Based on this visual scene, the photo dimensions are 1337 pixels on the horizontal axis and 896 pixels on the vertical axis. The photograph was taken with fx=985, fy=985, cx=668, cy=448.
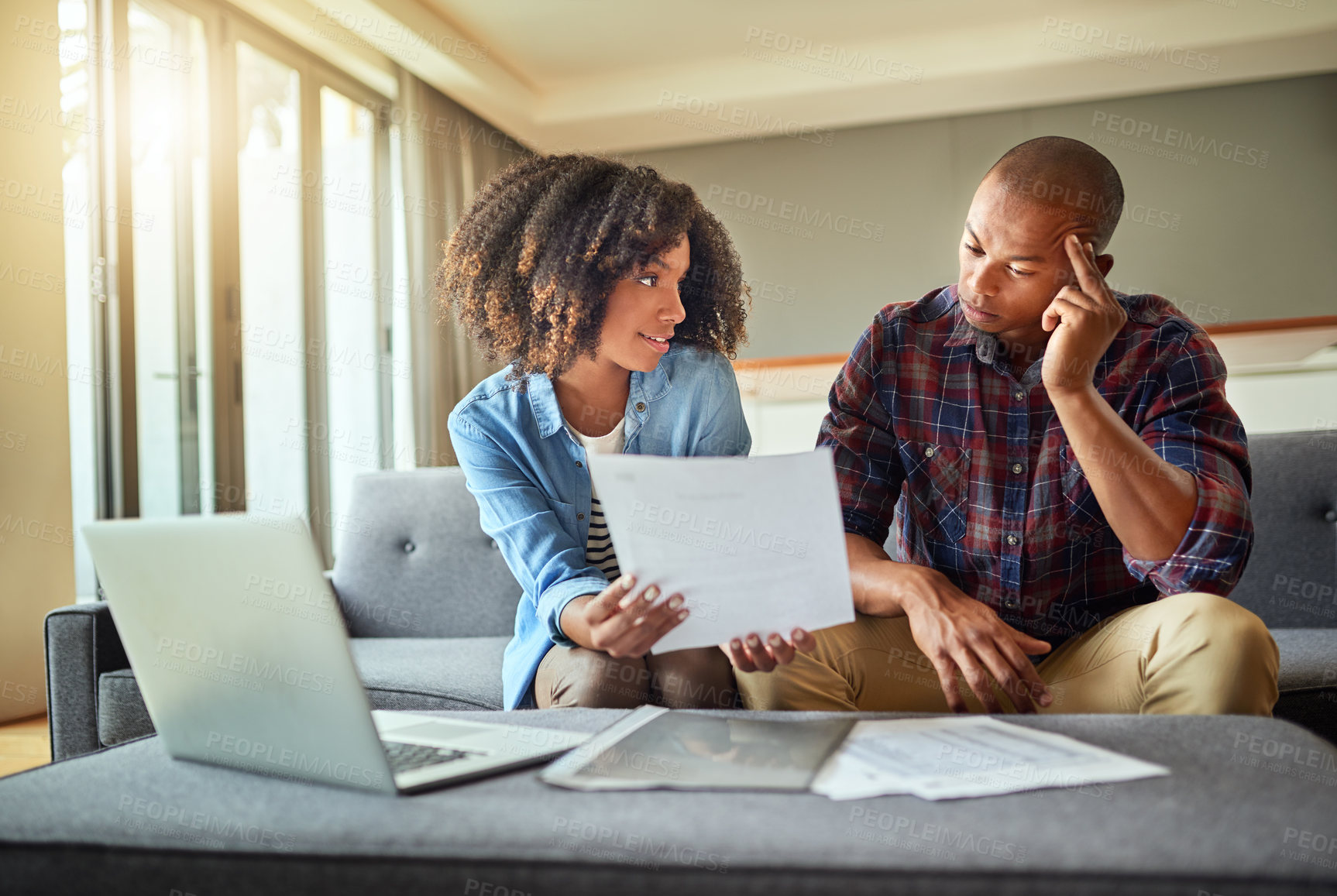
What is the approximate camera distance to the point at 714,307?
1631 millimetres

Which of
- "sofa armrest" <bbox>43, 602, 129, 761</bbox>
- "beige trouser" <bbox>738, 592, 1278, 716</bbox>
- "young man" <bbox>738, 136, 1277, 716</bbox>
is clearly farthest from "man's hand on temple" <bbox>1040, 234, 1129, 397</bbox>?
"sofa armrest" <bbox>43, 602, 129, 761</bbox>

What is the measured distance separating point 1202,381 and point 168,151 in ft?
10.4

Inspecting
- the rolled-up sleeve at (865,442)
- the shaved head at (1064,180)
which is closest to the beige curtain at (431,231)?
the rolled-up sleeve at (865,442)

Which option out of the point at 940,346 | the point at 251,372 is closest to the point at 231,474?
the point at 251,372

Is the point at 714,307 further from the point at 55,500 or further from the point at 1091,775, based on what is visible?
the point at 55,500

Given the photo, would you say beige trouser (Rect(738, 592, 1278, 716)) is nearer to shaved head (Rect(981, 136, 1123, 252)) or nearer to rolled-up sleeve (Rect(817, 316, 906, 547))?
rolled-up sleeve (Rect(817, 316, 906, 547))

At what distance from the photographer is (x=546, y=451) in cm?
146

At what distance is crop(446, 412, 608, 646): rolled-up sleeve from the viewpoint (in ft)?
4.26

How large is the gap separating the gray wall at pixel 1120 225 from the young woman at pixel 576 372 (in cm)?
366

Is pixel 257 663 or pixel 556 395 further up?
pixel 556 395

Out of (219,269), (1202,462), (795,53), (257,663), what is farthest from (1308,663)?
(795,53)

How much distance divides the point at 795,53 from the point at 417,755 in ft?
14.2

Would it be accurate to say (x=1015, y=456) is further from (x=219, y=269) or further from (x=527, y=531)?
(x=219, y=269)

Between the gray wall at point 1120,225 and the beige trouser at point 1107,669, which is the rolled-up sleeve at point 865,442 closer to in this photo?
the beige trouser at point 1107,669
